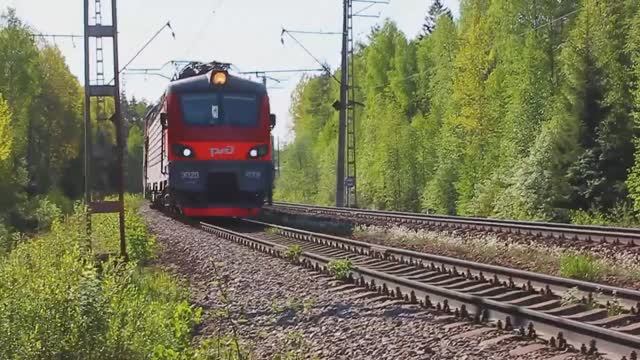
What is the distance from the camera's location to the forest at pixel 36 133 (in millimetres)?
33094

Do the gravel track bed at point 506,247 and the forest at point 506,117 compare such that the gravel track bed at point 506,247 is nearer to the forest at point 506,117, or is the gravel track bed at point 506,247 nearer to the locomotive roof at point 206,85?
the locomotive roof at point 206,85

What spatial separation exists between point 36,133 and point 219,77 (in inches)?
1362

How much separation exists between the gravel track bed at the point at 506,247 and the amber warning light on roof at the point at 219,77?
418 centimetres

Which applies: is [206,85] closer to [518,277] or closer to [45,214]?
[518,277]

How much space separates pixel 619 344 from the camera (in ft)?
19.2

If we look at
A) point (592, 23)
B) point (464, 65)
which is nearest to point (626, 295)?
point (592, 23)

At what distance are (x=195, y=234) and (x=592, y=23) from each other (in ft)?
43.3

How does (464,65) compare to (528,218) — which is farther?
(464,65)

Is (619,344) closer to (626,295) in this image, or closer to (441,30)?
(626,295)

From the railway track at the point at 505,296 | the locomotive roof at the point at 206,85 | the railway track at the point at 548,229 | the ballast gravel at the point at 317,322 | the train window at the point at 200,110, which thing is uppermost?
the locomotive roof at the point at 206,85

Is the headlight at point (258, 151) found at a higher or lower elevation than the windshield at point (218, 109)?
lower

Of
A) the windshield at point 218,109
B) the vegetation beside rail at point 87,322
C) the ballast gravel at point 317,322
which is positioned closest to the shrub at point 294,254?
the ballast gravel at point 317,322

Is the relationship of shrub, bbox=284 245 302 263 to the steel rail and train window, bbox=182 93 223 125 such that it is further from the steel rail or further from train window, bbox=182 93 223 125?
train window, bbox=182 93 223 125

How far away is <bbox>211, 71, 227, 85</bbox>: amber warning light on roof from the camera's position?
19.2 meters
